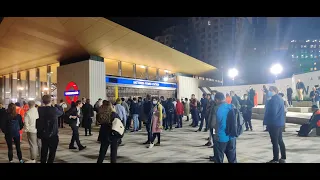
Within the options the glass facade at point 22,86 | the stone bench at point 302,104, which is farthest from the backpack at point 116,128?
the glass facade at point 22,86

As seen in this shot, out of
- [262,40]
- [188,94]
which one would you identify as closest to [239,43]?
[262,40]

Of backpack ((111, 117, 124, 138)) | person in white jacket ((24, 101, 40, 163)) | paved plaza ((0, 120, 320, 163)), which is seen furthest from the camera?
paved plaza ((0, 120, 320, 163))

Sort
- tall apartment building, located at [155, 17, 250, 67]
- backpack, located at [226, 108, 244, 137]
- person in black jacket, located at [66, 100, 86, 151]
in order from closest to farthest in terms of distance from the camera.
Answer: backpack, located at [226, 108, 244, 137] < person in black jacket, located at [66, 100, 86, 151] < tall apartment building, located at [155, 17, 250, 67]

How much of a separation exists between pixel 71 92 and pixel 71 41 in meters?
4.06

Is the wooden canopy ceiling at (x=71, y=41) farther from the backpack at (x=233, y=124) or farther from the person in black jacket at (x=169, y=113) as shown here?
the backpack at (x=233, y=124)

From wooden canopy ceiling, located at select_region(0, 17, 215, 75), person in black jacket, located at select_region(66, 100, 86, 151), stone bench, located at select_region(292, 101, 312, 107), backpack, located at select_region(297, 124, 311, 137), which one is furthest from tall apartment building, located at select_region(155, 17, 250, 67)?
person in black jacket, located at select_region(66, 100, 86, 151)

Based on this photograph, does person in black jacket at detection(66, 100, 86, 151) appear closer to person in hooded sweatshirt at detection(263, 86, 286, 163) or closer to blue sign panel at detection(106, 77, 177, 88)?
person in hooded sweatshirt at detection(263, 86, 286, 163)

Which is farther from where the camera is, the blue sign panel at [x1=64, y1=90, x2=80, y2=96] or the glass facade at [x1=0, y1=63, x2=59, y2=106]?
the glass facade at [x1=0, y1=63, x2=59, y2=106]

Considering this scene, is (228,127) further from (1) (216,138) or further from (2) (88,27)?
(2) (88,27)

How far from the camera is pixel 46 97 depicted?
545cm

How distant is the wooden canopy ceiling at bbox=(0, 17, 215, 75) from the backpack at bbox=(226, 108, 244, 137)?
932 centimetres

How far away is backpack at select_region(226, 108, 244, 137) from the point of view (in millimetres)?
4703

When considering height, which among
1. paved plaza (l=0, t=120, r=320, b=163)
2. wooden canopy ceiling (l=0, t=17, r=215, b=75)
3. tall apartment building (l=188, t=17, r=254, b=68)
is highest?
tall apartment building (l=188, t=17, r=254, b=68)
